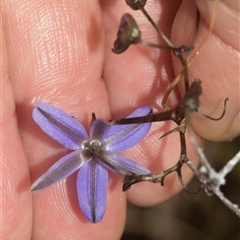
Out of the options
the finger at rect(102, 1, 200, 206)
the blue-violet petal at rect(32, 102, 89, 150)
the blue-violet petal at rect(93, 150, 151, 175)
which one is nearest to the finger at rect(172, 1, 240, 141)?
the finger at rect(102, 1, 200, 206)

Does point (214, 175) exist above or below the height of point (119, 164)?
above

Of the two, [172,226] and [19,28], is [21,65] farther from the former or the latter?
[172,226]

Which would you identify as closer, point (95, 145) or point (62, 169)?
point (62, 169)

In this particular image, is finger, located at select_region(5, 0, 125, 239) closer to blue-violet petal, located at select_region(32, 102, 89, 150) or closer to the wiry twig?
blue-violet petal, located at select_region(32, 102, 89, 150)

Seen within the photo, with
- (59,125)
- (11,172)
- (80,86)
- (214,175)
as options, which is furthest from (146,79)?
(214,175)

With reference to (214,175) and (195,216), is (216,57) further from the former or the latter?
(195,216)

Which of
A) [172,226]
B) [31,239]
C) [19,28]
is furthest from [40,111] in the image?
[172,226]
